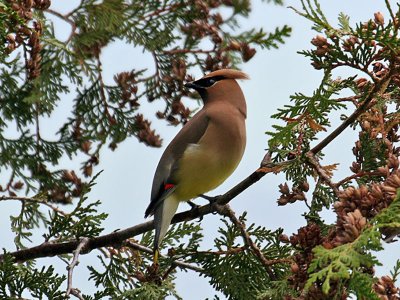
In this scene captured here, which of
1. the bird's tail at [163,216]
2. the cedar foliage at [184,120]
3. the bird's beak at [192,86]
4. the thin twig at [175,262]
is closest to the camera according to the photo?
the cedar foliage at [184,120]

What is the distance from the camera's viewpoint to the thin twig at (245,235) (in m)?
2.96

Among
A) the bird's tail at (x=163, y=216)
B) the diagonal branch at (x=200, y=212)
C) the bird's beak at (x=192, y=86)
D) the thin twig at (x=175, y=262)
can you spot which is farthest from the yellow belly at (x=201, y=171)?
the thin twig at (x=175, y=262)

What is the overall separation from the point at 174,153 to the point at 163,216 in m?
0.71

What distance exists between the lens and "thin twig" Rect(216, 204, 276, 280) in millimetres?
2955

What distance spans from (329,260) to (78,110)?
10.2ft

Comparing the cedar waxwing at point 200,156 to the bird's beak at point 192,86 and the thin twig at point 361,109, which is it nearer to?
the bird's beak at point 192,86

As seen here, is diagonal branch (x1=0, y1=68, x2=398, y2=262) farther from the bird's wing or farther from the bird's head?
Answer: the bird's head

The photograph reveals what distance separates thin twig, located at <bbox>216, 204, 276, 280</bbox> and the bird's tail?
0.42 metres

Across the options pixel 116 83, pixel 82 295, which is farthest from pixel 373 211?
pixel 116 83

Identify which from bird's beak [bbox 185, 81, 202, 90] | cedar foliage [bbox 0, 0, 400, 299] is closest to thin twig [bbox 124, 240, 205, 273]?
cedar foliage [bbox 0, 0, 400, 299]

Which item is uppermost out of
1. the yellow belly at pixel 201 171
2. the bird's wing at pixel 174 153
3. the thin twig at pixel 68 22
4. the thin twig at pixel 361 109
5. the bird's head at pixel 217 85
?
the thin twig at pixel 68 22

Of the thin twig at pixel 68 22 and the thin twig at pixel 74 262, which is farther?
the thin twig at pixel 68 22

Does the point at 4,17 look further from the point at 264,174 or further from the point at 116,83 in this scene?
the point at 116,83

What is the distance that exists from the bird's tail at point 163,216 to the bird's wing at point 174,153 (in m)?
0.08
